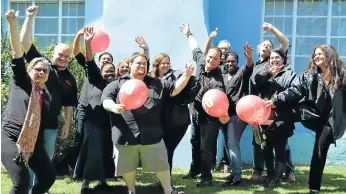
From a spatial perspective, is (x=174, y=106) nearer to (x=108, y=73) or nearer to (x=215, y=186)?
(x=108, y=73)

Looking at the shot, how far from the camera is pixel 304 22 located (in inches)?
373

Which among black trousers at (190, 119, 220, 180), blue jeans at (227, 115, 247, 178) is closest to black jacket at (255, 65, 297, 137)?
blue jeans at (227, 115, 247, 178)

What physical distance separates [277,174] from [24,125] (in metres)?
3.30

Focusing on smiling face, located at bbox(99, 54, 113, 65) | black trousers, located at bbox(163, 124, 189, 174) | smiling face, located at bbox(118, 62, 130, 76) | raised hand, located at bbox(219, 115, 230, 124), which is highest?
smiling face, located at bbox(99, 54, 113, 65)

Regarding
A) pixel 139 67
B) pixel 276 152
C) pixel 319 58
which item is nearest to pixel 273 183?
pixel 276 152

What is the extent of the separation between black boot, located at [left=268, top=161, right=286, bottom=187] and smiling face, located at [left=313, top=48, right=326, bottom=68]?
136cm

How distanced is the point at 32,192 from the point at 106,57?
6.58ft

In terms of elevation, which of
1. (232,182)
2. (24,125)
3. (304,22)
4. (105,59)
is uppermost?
(304,22)

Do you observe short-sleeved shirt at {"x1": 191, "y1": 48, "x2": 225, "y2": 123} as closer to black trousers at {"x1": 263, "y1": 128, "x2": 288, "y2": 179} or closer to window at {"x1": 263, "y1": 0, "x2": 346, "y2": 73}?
black trousers at {"x1": 263, "y1": 128, "x2": 288, "y2": 179}

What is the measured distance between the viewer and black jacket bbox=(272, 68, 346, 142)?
6008 millimetres

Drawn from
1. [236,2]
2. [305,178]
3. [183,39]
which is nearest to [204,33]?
[183,39]

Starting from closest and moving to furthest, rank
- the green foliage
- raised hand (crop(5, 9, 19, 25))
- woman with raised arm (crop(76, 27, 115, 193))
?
raised hand (crop(5, 9, 19, 25)) < woman with raised arm (crop(76, 27, 115, 193)) < the green foliage

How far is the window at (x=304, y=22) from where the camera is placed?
941 cm

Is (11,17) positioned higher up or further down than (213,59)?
higher up
